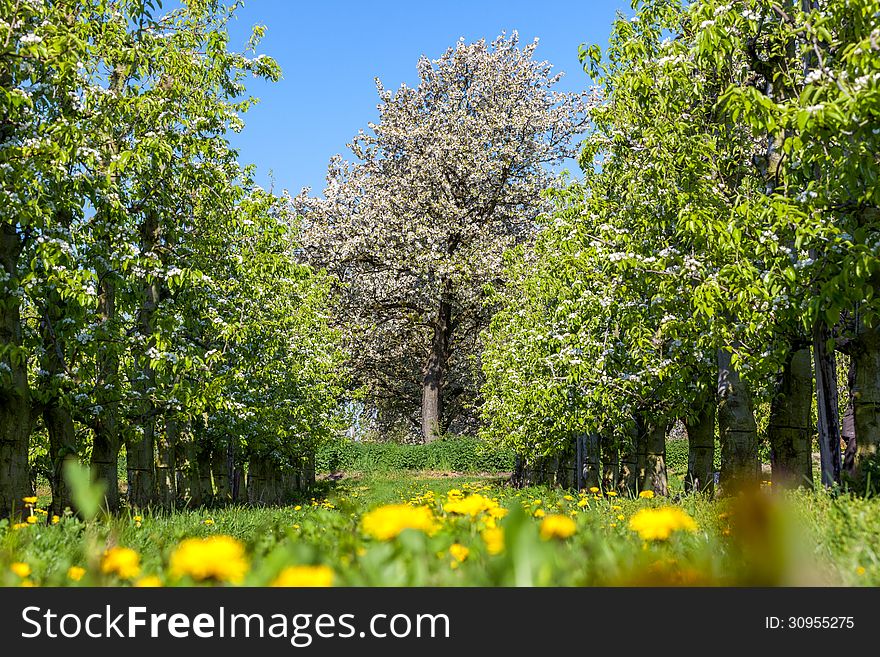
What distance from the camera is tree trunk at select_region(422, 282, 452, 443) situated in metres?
43.6

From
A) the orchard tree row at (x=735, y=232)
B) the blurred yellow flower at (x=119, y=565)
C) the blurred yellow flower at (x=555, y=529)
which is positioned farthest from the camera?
the orchard tree row at (x=735, y=232)

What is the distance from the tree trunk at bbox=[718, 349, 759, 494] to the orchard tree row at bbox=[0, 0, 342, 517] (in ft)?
26.4

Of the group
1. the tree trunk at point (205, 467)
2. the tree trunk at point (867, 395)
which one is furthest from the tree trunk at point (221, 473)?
the tree trunk at point (867, 395)

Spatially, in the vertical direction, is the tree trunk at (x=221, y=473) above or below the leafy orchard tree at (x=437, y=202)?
below

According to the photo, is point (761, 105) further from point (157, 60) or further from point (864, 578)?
point (157, 60)

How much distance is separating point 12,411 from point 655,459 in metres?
13.5

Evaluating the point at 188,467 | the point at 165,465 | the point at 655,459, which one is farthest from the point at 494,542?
the point at 188,467

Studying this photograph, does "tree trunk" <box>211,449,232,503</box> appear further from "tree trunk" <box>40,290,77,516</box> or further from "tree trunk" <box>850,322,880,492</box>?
"tree trunk" <box>850,322,880,492</box>

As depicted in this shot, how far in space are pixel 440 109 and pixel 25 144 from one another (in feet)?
120

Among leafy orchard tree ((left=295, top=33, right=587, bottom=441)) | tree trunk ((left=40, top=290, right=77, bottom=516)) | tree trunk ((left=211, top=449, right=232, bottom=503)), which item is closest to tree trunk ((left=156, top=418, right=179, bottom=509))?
tree trunk ((left=211, top=449, right=232, bottom=503))

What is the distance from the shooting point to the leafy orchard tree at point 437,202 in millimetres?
41125

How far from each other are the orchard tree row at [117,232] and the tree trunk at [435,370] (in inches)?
1067

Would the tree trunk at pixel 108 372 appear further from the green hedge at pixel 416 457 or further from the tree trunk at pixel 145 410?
the green hedge at pixel 416 457

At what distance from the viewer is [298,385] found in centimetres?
2345
